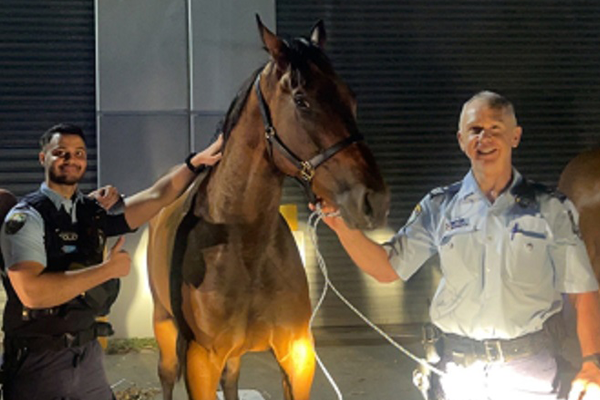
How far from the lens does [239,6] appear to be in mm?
6660

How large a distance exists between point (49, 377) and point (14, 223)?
2.10 ft

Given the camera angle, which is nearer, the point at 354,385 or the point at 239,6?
the point at 354,385

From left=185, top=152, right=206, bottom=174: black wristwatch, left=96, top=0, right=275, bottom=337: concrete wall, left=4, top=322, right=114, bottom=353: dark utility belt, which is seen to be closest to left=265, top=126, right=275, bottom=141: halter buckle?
left=185, top=152, right=206, bottom=174: black wristwatch

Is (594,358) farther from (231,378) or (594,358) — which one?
(231,378)

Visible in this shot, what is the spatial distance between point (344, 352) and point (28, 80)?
14.8 feet

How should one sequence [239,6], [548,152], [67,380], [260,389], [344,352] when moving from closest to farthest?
[67,380], [260,389], [344,352], [239,6], [548,152]

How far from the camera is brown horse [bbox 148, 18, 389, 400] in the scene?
2.23 meters

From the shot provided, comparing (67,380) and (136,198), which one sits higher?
(136,198)

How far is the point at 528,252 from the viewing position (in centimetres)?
223

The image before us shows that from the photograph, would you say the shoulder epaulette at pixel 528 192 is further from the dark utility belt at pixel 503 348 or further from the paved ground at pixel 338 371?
the paved ground at pixel 338 371

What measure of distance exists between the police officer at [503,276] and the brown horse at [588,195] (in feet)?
8.11

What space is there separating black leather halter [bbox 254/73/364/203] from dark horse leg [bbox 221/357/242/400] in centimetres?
180

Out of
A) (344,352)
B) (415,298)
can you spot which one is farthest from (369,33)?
(344,352)

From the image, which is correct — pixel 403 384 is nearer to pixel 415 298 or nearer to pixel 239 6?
pixel 415 298
